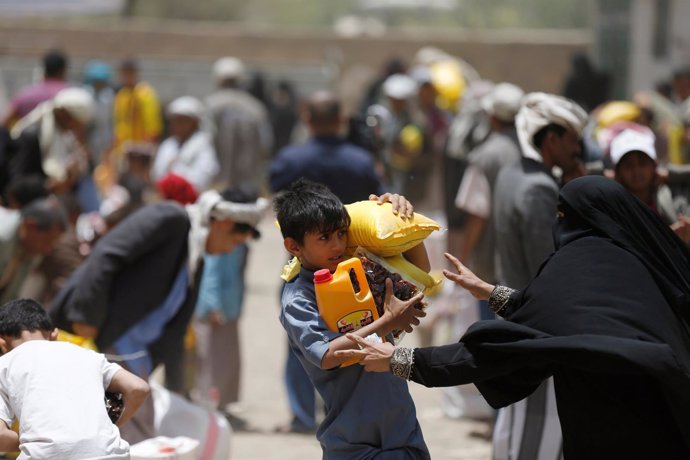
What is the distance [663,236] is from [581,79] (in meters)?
14.4

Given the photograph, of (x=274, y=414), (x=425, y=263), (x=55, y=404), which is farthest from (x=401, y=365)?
(x=274, y=414)

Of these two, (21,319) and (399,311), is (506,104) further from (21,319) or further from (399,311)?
(21,319)

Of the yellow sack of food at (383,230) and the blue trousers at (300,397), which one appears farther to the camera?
the blue trousers at (300,397)

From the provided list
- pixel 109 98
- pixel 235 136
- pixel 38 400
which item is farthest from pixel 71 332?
pixel 109 98

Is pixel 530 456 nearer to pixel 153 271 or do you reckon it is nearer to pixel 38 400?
pixel 153 271

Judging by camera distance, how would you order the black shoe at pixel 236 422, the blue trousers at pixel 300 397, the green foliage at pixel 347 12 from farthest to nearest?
the green foliage at pixel 347 12
the black shoe at pixel 236 422
the blue trousers at pixel 300 397

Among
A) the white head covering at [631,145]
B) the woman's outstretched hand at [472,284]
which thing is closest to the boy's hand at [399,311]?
the woman's outstretched hand at [472,284]

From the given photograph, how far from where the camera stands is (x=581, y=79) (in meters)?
18.0

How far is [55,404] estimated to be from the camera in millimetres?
4070

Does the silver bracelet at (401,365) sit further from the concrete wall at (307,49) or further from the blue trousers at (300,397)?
the concrete wall at (307,49)

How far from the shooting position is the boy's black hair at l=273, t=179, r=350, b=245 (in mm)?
4035

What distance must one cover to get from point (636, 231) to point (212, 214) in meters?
2.96

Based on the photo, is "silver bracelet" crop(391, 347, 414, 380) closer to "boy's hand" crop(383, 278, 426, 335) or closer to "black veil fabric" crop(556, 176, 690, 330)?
"boy's hand" crop(383, 278, 426, 335)

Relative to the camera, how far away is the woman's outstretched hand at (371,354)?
3.91 meters
